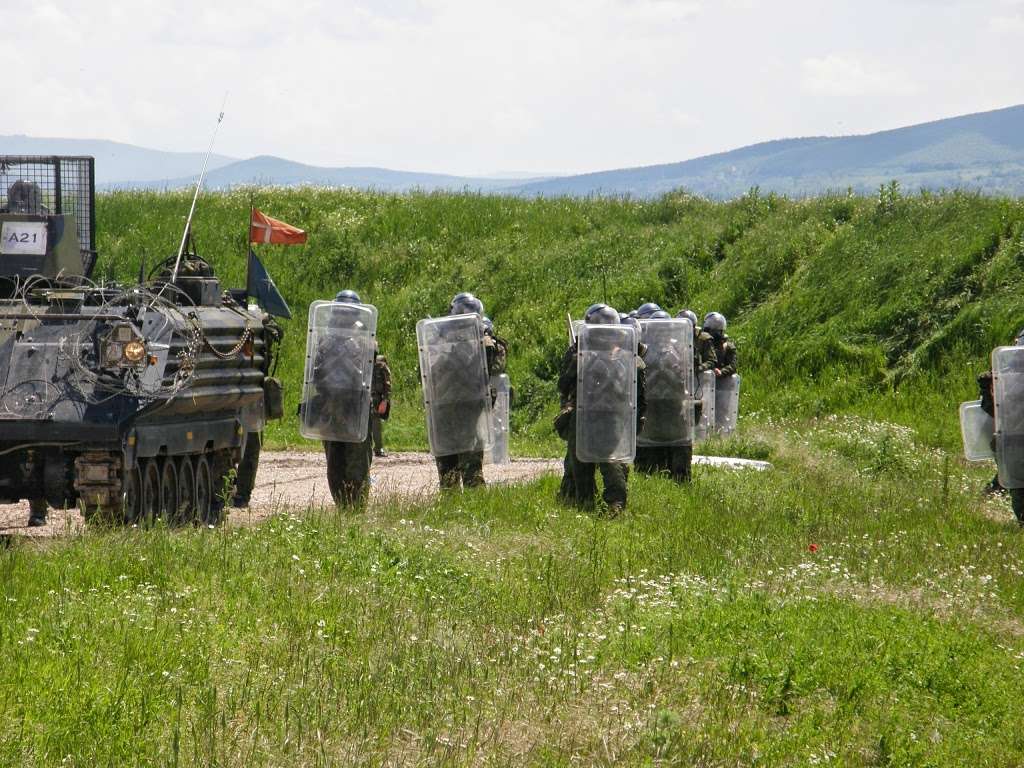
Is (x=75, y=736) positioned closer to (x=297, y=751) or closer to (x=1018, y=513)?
(x=297, y=751)

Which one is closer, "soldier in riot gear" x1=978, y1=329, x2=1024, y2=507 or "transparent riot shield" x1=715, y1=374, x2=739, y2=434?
"soldier in riot gear" x1=978, y1=329, x2=1024, y2=507

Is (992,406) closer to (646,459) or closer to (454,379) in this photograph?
(646,459)

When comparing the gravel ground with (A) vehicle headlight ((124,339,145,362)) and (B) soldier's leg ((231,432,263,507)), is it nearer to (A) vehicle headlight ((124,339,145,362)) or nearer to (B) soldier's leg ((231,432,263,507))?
(B) soldier's leg ((231,432,263,507))

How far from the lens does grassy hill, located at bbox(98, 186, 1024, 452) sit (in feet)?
91.4

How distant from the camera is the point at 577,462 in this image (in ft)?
51.1

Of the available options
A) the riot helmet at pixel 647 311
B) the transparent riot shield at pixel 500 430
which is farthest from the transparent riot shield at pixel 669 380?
the transparent riot shield at pixel 500 430

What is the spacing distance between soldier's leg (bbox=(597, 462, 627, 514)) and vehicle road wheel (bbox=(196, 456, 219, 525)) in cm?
351

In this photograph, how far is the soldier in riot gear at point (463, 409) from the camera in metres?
16.1

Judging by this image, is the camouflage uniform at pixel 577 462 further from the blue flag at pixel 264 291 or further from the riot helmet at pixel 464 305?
the blue flag at pixel 264 291

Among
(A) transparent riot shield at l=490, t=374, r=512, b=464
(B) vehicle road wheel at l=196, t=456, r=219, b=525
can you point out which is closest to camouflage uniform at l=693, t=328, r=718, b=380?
(A) transparent riot shield at l=490, t=374, r=512, b=464

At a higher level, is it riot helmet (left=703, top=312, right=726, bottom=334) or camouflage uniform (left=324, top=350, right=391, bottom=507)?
riot helmet (left=703, top=312, right=726, bottom=334)

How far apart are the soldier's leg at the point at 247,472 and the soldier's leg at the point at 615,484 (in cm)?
406

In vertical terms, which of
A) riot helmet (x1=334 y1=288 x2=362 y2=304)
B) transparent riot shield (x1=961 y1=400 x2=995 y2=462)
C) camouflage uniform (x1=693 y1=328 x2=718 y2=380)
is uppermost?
riot helmet (x1=334 y1=288 x2=362 y2=304)

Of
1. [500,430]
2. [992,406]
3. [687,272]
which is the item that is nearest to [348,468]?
[500,430]
